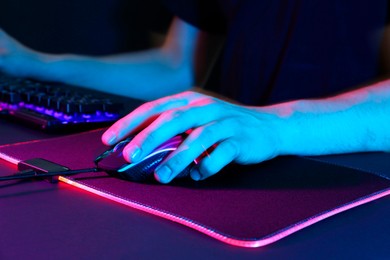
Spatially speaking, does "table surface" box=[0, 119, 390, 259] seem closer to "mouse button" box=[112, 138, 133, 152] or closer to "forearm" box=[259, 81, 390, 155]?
"mouse button" box=[112, 138, 133, 152]

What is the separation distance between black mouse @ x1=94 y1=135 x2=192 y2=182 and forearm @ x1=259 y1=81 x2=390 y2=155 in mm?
164

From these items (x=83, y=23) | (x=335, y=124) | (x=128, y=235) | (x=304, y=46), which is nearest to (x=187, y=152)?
(x=128, y=235)

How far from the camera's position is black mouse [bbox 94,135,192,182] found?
0.56m

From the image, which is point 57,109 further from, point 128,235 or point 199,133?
point 128,235

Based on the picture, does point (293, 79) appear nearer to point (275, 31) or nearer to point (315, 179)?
point (275, 31)

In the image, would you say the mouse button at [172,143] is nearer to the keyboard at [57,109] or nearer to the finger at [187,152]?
the finger at [187,152]

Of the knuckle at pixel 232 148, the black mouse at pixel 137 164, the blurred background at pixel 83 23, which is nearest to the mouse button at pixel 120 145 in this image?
the black mouse at pixel 137 164

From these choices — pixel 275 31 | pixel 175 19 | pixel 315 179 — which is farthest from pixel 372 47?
pixel 315 179

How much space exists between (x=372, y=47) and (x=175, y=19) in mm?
609

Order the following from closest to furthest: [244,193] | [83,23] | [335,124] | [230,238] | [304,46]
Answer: [230,238], [244,193], [335,124], [304,46], [83,23]

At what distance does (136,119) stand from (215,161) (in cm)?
12

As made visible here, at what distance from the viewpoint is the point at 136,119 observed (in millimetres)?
635

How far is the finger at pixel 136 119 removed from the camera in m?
0.62

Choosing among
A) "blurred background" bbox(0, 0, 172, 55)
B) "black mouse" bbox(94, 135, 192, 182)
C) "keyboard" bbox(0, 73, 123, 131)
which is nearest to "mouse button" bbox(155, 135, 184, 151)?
"black mouse" bbox(94, 135, 192, 182)
